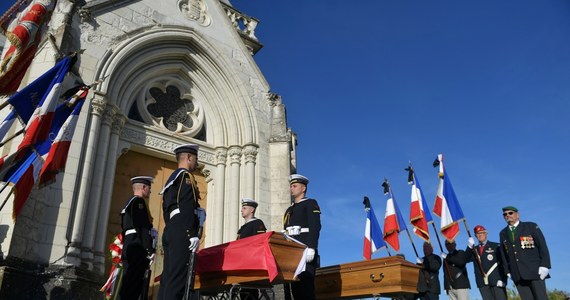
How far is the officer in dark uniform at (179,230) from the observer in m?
4.94

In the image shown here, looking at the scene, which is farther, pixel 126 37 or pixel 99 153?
pixel 126 37

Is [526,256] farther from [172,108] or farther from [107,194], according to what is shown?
[172,108]

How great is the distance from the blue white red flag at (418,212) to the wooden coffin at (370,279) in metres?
3.34

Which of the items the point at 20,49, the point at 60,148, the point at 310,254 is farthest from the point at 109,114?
the point at 310,254

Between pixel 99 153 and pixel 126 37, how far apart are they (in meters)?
3.11

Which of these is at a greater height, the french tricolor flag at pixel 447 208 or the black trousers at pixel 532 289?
the french tricolor flag at pixel 447 208

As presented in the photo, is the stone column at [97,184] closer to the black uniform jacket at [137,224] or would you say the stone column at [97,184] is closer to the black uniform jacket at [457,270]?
the black uniform jacket at [137,224]

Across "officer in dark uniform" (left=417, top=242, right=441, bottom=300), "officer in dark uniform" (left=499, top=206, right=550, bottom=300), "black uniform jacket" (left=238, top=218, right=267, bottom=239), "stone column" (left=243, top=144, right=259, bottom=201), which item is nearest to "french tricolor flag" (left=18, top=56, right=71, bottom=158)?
"black uniform jacket" (left=238, top=218, right=267, bottom=239)

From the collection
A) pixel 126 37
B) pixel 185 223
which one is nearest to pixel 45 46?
pixel 126 37

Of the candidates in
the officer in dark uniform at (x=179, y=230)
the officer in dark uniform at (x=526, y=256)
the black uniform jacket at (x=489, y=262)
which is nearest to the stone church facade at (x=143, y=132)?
the officer in dark uniform at (x=179, y=230)

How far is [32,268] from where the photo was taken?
752 centimetres

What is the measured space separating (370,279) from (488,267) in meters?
3.44

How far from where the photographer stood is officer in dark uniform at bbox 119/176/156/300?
6238 mm

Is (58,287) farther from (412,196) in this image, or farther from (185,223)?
(412,196)
